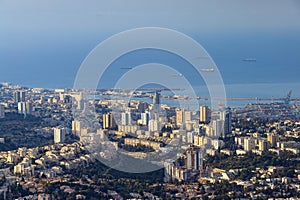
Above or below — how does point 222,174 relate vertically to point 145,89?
below

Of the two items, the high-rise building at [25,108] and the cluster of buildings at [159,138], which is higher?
the high-rise building at [25,108]

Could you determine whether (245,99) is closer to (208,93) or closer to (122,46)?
(208,93)

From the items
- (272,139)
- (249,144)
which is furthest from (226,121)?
(249,144)

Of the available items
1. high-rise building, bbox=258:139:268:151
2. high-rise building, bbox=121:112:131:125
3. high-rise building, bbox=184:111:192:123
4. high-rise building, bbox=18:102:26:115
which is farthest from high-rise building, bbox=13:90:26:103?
high-rise building, bbox=258:139:268:151

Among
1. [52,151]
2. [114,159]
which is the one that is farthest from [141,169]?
[52,151]

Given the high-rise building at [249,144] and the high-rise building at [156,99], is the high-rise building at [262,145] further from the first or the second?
the high-rise building at [156,99]

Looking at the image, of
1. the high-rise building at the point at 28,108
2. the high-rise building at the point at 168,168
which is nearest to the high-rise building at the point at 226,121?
the high-rise building at the point at 168,168

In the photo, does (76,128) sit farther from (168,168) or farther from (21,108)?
(21,108)
